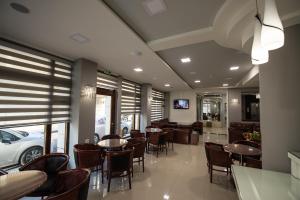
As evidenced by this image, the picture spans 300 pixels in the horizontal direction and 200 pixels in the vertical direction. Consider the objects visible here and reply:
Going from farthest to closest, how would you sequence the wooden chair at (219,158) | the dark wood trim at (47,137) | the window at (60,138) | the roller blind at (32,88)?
the window at (60,138)
the dark wood trim at (47,137)
the wooden chair at (219,158)
the roller blind at (32,88)

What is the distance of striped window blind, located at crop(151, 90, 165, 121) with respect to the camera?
938 centimetres

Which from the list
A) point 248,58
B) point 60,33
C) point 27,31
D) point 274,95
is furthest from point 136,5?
point 248,58

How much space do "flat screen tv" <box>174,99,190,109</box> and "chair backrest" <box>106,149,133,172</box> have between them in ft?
27.0

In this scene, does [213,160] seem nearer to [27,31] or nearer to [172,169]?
[172,169]

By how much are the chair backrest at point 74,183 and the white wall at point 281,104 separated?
2.38m

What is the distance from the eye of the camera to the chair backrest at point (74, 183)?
1.61 m

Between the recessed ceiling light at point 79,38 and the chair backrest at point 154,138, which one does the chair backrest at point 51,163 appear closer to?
the recessed ceiling light at point 79,38

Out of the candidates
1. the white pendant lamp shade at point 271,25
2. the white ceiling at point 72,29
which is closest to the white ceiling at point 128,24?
the white ceiling at point 72,29

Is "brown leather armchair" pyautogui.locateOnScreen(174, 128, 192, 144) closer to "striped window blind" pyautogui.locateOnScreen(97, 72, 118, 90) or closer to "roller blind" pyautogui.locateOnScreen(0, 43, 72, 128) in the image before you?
"striped window blind" pyautogui.locateOnScreen(97, 72, 118, 90)

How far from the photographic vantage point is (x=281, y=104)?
1.96 meters

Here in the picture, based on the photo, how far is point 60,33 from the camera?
8.20 ft

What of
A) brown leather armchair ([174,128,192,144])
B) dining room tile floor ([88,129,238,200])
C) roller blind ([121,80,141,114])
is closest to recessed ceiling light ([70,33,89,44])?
dining room tile floor ([88,129,238,200])

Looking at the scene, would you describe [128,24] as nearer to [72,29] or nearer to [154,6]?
[154,6]

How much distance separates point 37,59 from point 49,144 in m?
1.96
